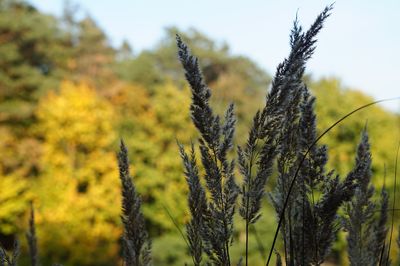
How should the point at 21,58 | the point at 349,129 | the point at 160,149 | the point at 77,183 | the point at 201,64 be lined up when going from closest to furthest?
the point at 77,183, the point at 21,58, the point at 349,129, the point at 160,149, the point at 201,64

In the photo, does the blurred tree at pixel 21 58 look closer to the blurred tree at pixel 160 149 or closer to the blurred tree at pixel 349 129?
the blurred tree at pixel 160 149

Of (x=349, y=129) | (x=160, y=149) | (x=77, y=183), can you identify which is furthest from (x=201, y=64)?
(x=77, y=183)

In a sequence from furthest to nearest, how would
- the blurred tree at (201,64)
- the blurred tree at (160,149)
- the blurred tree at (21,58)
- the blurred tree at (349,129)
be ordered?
the blurred tree at (201,64) < the blurred tree at (349,129) < the blurred tree at (160,149) < the blurred tree at (21,58)

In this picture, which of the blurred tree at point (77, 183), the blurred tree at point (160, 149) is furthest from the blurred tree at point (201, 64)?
the blurred tree at point (77, 183)

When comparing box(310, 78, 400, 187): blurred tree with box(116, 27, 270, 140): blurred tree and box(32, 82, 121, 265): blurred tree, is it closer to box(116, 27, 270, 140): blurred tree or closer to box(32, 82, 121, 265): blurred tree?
box(116, 27, 270, 140): blurred tree

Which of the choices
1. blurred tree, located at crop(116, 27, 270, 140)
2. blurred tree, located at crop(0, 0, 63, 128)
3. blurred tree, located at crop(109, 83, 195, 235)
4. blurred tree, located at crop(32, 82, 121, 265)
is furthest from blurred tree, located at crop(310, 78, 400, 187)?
blurred tree, located at crop(0, 0, 63, 128)

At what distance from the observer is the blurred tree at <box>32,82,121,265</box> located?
70.2ft

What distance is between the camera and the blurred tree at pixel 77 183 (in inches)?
842

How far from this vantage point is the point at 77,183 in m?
23.4

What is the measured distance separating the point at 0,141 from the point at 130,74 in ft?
37.6

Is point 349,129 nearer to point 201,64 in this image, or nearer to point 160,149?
point 160,149

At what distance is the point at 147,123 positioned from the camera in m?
27.3

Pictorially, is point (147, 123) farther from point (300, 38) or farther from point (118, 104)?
point (300, 38)

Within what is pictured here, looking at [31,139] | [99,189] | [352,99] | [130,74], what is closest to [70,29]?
[130,74]
